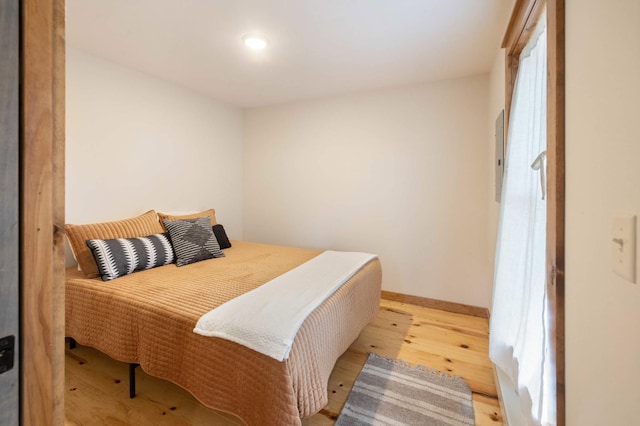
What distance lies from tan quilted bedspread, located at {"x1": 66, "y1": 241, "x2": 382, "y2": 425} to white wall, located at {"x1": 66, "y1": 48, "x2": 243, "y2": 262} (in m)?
0.73

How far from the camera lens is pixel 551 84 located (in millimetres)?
843

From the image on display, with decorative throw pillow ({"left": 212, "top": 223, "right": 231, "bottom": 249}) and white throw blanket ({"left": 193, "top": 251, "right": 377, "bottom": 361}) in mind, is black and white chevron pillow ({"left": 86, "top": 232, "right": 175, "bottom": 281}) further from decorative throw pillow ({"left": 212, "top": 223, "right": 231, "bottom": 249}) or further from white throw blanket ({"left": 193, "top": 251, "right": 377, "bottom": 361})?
white throw blanket ({"left": 193, "top": 251, "right": 377, "bottom": 361})

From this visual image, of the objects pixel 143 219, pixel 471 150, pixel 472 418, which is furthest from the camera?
pixel 471 150

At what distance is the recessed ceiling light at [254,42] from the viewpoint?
2016 mm

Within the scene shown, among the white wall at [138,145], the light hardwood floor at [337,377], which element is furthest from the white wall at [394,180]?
the white wall at [138,145]

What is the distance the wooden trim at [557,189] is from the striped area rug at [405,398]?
2.98 feet

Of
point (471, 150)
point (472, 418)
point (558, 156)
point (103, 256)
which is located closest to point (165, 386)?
point (103, 256)

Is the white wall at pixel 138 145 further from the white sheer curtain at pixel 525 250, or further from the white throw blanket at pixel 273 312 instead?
the white sheer curtain at pixel 525 250

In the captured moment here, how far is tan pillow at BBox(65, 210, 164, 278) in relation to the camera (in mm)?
1983

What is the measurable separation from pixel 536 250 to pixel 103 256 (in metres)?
2.56

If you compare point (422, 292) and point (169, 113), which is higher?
point (169, 113)

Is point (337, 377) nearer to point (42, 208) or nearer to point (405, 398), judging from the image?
point (405, 398)

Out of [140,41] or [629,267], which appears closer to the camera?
[629,267]

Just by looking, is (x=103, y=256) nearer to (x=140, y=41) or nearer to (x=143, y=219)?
(x=143, y=219)
